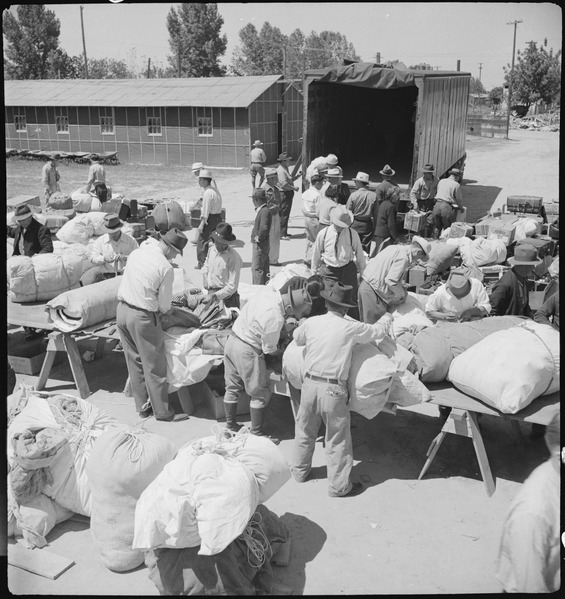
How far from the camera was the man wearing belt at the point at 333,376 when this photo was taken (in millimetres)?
4953

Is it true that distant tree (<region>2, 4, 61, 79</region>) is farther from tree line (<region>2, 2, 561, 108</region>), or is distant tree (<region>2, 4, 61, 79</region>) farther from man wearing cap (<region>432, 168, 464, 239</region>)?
man wearing cap (<region>432, 168, 464, 239</region>)

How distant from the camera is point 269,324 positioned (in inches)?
217

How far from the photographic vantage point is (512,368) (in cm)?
483

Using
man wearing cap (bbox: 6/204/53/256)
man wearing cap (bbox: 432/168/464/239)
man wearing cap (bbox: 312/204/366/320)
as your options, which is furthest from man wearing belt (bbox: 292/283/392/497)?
man wearing cap (bbox: 432/168/464/239)

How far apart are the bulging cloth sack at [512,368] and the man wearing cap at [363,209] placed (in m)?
5.76

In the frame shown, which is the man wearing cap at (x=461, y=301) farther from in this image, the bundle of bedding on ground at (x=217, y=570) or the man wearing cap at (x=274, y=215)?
the man wearing cap at (x=274, y=215)

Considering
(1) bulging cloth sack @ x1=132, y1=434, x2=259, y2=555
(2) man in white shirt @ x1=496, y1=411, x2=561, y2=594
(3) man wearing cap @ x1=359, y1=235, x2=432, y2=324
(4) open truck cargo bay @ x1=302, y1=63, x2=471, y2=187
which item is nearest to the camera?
(2) man in white shirt @ x1=496, y1=411, x2=561, y2=594

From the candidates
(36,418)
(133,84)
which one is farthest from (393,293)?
(133,84)

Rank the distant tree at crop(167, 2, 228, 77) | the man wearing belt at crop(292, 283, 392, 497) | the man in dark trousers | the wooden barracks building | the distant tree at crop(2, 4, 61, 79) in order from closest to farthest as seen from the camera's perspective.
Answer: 1. the man wearing belt at crop(292, 283, 392, 497)
2. the man in dark trousers
3. the wooden barracks building
4. the distant tree at crop(2, 4, 61, 79)
5. the distant tree at crop(167, 2, 228, 77)

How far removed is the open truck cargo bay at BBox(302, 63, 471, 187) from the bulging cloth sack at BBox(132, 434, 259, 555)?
10.4 meters

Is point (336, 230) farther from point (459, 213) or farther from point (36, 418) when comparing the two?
point (459, 213)

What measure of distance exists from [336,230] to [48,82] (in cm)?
2841

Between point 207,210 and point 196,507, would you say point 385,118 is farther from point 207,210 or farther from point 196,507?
point 196,507

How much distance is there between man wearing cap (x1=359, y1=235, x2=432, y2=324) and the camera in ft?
22.4
